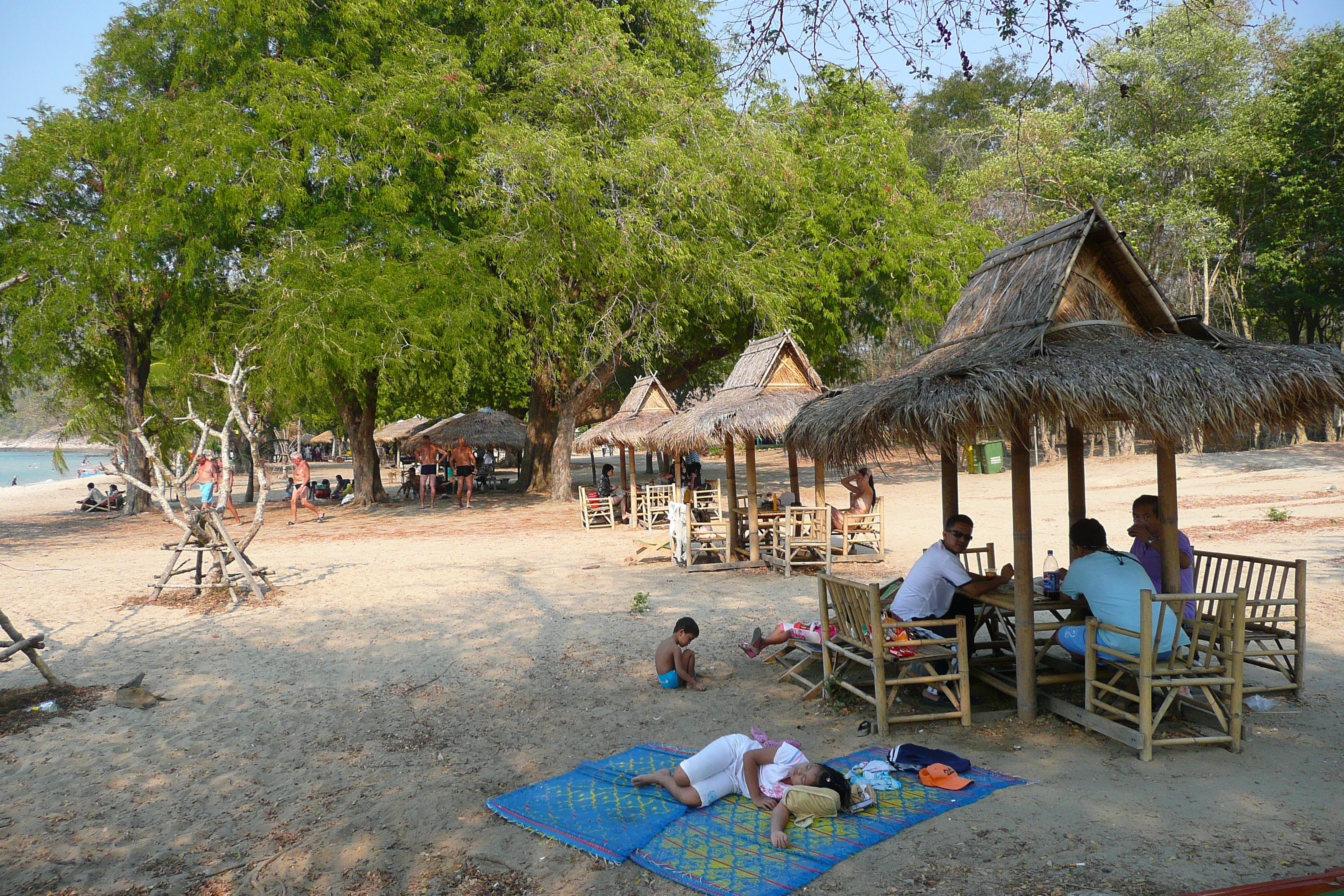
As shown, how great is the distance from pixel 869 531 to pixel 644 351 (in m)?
8.87

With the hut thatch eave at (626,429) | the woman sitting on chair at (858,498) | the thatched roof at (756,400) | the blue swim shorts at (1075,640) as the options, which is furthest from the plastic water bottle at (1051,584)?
the hut thatch eave at (626,429)

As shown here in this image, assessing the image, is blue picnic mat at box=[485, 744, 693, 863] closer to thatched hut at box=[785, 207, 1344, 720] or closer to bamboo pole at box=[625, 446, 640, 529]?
thatched hut at box=[785, 207, 1344, 720]

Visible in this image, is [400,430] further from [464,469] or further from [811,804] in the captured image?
[811,804]

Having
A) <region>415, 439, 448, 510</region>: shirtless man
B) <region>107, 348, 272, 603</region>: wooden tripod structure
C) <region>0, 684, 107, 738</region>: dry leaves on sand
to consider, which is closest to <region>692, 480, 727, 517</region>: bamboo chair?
<region>107, 348, 272, 603</region>: wooden tripod structure

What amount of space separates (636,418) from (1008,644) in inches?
461

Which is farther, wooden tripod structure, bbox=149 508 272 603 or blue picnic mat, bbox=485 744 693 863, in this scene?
wooden tripod structure, bbox=149 508 272 603

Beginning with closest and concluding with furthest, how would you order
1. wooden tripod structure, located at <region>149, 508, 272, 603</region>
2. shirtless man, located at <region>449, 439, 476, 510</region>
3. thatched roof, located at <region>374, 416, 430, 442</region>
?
1. wooden tripod structure, located at <region>149, 508, 272, 603</region>
2. shirtless man, located at <region>449, 439, 476, 510</region>
3. thatched roof, located at <region>374, 416, 430, 442</region>

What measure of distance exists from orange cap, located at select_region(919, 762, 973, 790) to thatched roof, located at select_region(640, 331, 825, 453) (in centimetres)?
622

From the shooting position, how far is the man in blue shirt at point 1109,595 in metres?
4.90

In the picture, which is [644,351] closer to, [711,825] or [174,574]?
[174,574]

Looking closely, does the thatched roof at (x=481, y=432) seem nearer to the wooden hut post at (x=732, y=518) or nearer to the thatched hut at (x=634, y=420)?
the thatched hut at (x=634, y=420)

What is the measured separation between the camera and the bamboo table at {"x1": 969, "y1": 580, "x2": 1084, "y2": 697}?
5395 mm

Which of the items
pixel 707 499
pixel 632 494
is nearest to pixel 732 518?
pixel 707 499

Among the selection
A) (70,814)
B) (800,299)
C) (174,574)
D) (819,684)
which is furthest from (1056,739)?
(800,299)
